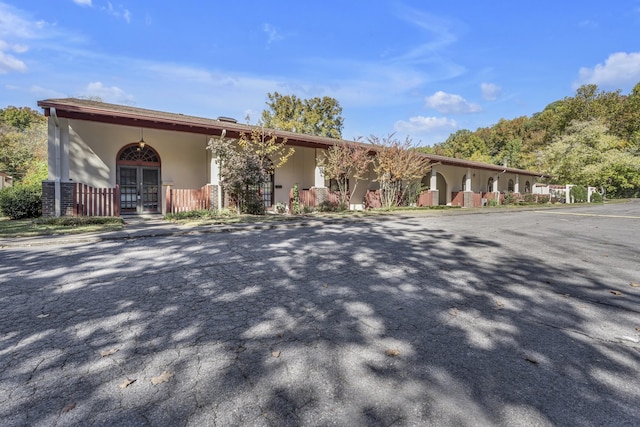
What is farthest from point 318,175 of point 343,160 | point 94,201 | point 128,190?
point 94,201

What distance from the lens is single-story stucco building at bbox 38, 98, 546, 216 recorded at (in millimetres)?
11508

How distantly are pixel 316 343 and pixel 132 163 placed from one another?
1414cm

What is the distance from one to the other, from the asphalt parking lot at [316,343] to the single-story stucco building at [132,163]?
6917 mm

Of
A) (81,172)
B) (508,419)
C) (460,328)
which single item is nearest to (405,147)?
(81,172)

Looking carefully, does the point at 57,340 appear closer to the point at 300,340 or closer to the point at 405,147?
the point at 300,340

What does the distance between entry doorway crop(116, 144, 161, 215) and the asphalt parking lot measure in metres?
8.89

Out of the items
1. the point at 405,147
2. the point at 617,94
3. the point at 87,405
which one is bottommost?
the point at 87,405

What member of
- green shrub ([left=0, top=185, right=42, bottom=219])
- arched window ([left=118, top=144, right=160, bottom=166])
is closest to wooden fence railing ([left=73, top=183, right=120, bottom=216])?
arched window ([left=118, top=144, right=160, bottom=166])

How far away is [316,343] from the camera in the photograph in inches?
109

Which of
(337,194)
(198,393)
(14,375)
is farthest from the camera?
(337,194)

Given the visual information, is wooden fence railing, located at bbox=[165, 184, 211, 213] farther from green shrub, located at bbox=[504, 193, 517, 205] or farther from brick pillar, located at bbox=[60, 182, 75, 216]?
green shrub, located at bbox=[504, 193, 517, 205]

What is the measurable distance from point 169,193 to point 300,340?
1194 centimetres

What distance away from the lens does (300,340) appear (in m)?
2.82

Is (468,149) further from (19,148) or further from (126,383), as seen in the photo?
(126,383)
